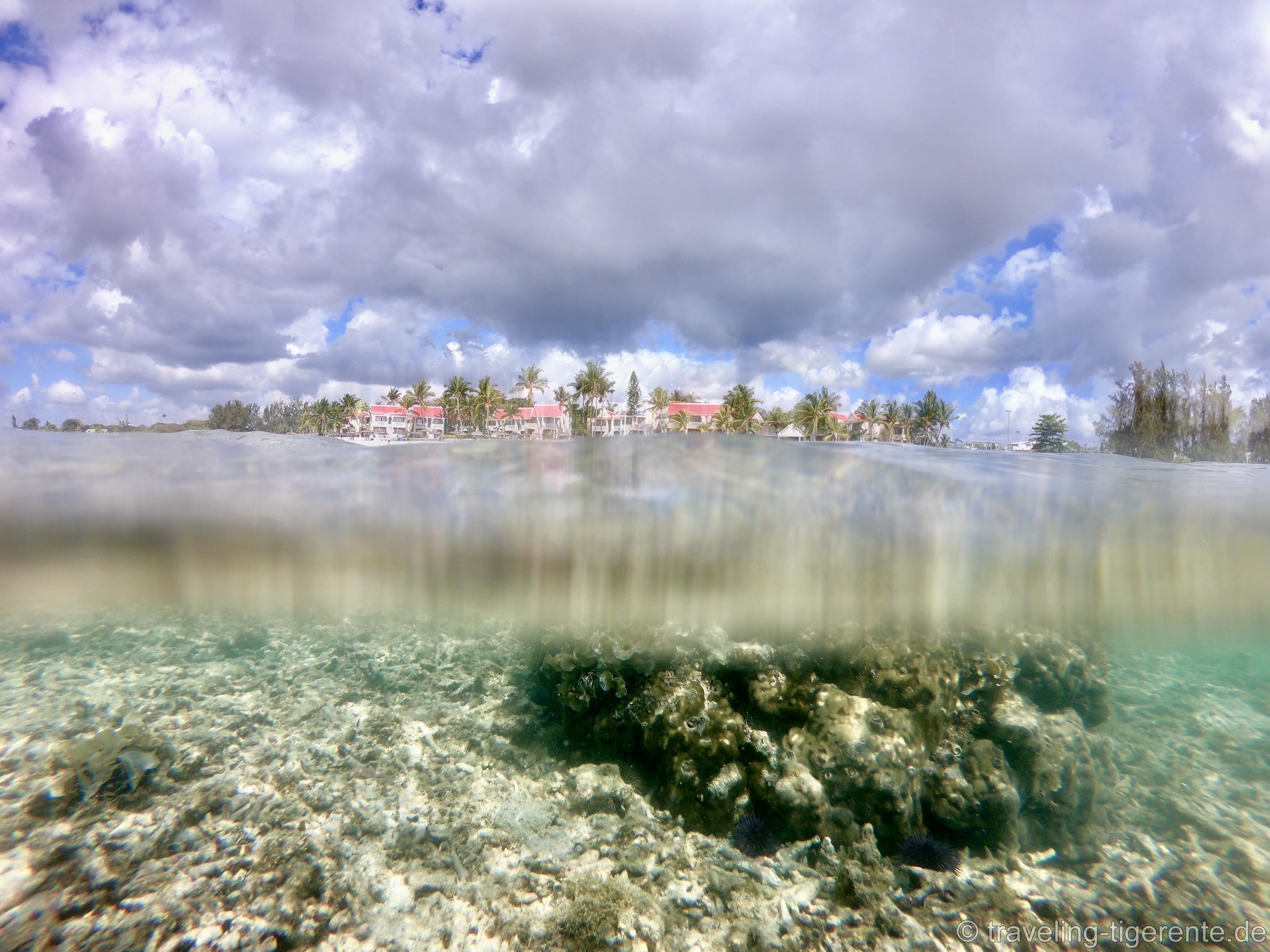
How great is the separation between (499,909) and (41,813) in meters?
3.54

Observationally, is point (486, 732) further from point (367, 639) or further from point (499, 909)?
point (367, 639)

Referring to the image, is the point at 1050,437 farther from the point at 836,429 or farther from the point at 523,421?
the point at 523,421

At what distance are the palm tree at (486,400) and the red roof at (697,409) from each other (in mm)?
22754

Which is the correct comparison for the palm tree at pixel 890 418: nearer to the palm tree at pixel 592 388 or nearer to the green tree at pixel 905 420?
the green tree at pixel 905 420

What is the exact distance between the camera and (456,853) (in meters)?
3.70

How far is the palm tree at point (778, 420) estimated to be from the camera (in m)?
61.8

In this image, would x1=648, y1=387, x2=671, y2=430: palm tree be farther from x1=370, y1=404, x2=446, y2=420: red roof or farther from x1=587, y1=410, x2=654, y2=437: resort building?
x1=370, y1=404, x2=446, y2=420: red roof

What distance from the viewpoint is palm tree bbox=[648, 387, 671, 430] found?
228ft

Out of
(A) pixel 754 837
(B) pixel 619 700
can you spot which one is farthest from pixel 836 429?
(A) pixel 754 837

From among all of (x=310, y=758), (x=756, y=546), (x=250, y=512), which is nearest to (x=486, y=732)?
(x=310, y=758)

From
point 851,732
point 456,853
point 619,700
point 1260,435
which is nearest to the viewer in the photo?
point 456,853

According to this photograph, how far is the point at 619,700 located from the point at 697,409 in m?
68.0

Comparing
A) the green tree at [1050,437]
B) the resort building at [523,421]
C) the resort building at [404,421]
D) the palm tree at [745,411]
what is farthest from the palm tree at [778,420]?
the green tree at [1050,437]

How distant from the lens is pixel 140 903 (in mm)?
3096
